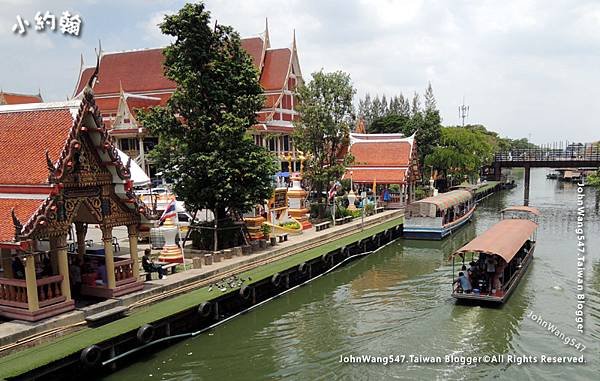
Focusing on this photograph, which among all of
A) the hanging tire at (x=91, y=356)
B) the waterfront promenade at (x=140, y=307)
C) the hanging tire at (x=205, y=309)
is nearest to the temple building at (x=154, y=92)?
the waterfront promenade at (x=140, y=307)

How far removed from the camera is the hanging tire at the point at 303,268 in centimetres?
2071

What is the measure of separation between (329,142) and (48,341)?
23.1 metres

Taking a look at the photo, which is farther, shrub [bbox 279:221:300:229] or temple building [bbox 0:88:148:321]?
shrub [bbox 279:221:300:229]

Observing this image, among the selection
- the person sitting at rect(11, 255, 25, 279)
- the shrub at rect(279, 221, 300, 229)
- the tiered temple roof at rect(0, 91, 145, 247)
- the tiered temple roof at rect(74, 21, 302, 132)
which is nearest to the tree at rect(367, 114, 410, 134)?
the tiered temple roof at rect(74, 21, 302, 132)

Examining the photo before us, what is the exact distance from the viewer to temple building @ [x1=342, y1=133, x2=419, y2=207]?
135 ft

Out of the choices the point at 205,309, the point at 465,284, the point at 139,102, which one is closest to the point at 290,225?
the point at 465,284

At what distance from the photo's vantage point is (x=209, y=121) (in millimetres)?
21281

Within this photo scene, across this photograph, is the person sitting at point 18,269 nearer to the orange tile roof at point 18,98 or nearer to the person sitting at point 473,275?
the person sitting at point 473,275

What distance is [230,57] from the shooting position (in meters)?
21.7

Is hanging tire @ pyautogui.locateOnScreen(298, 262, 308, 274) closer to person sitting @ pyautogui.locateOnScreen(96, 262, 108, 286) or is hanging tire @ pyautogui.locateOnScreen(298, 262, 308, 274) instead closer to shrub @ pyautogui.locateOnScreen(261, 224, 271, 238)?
shrub @ pyautogui.locateOnScreen(261, 224, 271, 238)

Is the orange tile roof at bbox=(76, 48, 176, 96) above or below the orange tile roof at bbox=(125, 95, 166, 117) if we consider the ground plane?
above

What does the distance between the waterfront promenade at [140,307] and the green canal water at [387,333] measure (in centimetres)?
114

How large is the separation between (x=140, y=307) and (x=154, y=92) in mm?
34443

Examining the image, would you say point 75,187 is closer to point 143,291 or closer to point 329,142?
point 143,291
